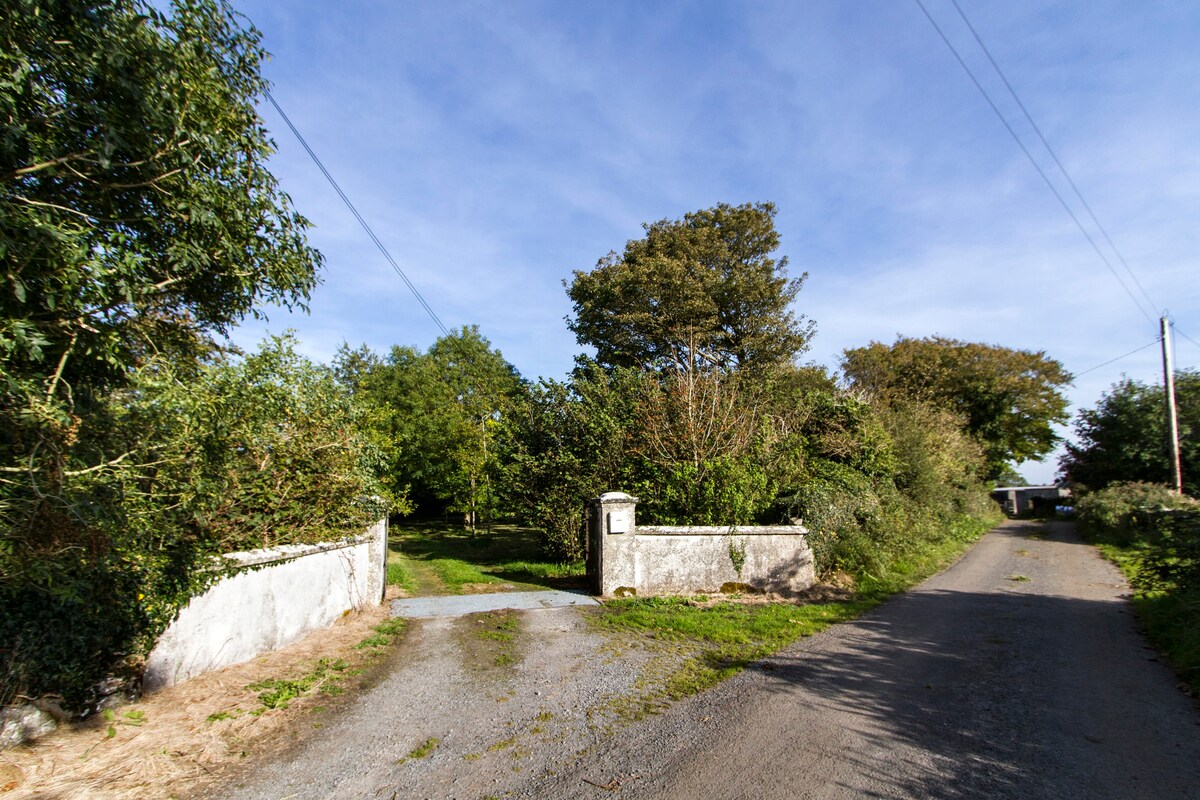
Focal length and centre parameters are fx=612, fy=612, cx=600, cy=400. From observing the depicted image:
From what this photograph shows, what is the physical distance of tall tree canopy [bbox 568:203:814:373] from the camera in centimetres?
2133

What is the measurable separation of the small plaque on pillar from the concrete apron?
113 centimetres

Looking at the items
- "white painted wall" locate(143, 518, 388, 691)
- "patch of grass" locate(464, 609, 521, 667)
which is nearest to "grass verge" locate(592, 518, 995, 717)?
"patch of grass" locate(464, 609, 521, 667)

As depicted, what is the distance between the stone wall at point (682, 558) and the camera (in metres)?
9.88

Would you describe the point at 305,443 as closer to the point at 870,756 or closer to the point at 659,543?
the point at 659,543

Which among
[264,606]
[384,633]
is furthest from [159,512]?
[384,633]

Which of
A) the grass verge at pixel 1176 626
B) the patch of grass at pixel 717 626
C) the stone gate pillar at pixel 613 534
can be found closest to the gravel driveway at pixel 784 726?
the grass verge at pixel 1176 626

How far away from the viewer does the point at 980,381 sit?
33.7 meters

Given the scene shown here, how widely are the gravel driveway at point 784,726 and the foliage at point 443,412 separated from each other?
10284 mm

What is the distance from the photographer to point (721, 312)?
22500 mm

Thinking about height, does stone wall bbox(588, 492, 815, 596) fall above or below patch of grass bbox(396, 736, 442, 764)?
above

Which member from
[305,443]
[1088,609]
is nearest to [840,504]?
[1088,609]

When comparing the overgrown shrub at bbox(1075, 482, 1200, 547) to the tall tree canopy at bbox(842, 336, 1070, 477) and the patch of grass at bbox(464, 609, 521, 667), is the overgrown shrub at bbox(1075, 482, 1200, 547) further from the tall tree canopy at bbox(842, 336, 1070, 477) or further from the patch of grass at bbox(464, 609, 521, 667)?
the patch of grass at bbox(464, 609, 521, 667)

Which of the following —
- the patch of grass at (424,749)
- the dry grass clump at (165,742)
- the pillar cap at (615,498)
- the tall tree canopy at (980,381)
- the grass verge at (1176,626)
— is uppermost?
the tall tree canopy at (980,381)

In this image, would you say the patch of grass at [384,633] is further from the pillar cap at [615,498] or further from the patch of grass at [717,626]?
the pillar cap at [615,498]
